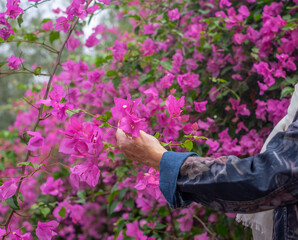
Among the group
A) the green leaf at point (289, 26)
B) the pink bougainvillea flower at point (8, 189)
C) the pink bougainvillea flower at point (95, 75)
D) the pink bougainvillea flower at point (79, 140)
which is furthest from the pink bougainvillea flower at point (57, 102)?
the green leaf at point (289, 26)

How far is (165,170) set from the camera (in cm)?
82

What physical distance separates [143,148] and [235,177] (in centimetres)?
26

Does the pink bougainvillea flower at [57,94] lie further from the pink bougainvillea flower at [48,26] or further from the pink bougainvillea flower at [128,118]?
the pink bougainvillea flower at [48,26]

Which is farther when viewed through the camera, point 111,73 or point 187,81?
point 111,73

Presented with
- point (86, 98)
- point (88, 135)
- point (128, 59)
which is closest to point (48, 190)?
point (86, 98)

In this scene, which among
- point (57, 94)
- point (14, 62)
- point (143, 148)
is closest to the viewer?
point (143, 148)

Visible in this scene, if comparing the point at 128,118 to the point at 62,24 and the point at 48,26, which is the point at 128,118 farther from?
the point at 48,26

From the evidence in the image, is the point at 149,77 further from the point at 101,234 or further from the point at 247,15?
the point at 101,234

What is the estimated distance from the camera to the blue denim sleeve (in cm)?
81

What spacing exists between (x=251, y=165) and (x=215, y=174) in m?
0.08

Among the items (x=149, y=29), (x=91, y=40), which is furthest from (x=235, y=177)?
(x=149, y=29)

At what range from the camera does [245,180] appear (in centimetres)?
73

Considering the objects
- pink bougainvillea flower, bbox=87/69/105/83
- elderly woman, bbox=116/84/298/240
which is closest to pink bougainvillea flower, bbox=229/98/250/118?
pink bougainvillea flower, bbox=87/69/105/83

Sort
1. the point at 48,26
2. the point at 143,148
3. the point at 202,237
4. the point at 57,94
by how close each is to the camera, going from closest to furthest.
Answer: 1. the point at 143,148
2. the point at 57,94
3. the point at 202,237
4. the point at 48,26
